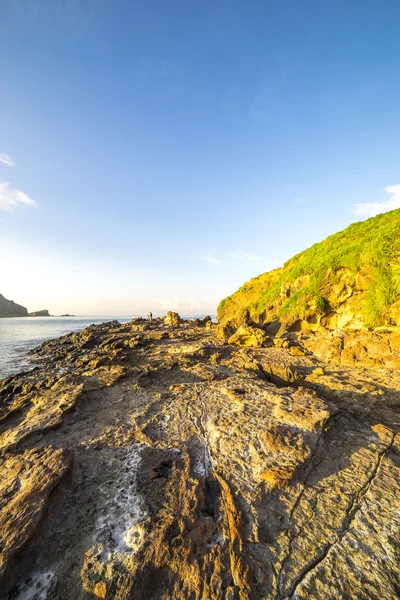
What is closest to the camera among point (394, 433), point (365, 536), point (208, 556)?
point (208, 556)

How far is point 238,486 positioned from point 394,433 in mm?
4801

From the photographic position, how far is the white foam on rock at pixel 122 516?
12.6 ft

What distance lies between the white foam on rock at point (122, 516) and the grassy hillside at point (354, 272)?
15.4m

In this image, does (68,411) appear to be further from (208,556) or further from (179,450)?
(208,556)

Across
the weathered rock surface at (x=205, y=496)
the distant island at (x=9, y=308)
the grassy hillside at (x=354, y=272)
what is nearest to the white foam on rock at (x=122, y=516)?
the weathered rock surface at (x=205, y=496)

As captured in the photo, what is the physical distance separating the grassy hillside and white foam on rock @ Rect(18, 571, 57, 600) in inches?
667

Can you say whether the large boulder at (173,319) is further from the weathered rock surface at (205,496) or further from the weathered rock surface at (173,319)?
the weathered rock surface at (205,496)

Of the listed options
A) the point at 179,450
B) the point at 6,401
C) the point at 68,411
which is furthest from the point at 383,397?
the point at 6,401

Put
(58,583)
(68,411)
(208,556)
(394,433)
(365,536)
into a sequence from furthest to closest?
(68,411)
(394,433)
(365,536)
(208,556)
(58,583)

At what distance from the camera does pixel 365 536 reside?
3.92 metres

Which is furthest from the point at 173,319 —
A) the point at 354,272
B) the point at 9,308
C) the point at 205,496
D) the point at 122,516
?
the point at 9,308

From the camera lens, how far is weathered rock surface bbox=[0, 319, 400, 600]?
3.38 m

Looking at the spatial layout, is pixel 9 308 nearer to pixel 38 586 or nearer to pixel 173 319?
pixel 173 319

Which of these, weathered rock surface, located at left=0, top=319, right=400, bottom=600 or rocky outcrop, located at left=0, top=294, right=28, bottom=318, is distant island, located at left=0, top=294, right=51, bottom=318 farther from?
weathered rock surface, located at left=0, top=319, right=400, bottom=600
